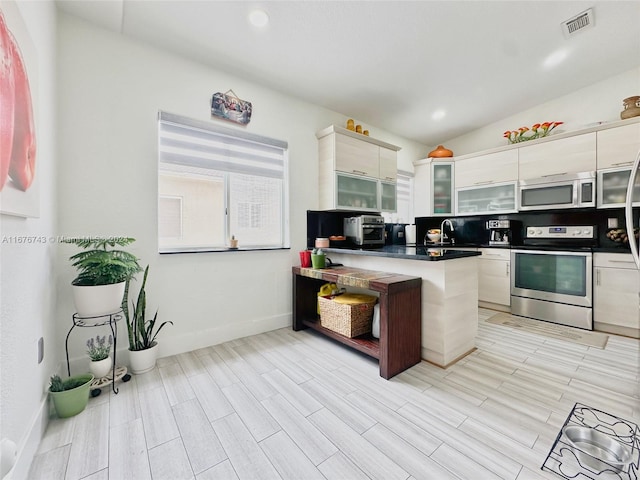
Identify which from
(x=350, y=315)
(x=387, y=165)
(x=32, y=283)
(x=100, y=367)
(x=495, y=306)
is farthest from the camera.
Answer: (x=495, y=306)

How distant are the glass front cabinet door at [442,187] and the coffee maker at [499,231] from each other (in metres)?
0.65

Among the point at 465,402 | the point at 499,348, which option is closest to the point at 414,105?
the point at 499,348

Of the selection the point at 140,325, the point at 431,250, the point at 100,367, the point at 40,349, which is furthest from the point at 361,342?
the point at 40,349

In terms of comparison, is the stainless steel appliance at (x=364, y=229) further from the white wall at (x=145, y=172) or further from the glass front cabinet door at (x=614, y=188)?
the glass front cabinet door at (x=614, y=188)

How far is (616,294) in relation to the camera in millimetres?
2779

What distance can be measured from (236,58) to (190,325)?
8.11ft

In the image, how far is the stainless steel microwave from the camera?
3051mm

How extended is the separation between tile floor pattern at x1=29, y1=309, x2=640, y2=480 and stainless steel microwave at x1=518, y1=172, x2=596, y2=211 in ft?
5.51

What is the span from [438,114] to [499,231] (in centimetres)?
190

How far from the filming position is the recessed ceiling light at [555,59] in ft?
9.07

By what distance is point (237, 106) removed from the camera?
2.63m

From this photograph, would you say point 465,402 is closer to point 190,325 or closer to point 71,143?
point 190,325

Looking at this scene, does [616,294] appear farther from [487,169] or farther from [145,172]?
[145,172]

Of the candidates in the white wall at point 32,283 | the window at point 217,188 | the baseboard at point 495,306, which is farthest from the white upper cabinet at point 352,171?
the white wall at point 32,283
